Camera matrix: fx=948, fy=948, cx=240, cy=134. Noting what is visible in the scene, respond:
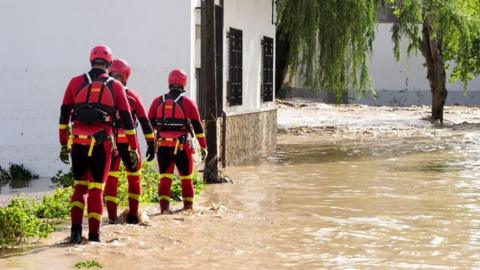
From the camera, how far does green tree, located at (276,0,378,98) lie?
22.1 meters

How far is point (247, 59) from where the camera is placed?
18.6 m

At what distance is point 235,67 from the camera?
17641 mm

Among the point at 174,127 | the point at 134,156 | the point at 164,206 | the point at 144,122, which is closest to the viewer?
the point at 134,156

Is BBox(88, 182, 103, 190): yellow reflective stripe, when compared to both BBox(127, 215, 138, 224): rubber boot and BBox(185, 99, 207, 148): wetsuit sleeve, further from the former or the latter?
BBox(185, 99, 207, 148): wetsuit sleeve

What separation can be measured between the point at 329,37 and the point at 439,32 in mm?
8548

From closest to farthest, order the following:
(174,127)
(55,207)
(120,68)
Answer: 1. (120,68)
2. (55,207)
3. (174,127)

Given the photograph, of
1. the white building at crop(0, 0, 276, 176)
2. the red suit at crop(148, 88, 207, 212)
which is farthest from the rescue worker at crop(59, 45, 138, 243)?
the white building at crop(0, 0, 276, 176)

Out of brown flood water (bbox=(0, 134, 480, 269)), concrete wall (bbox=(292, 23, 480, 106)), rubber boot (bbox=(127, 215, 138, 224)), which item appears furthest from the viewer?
concrete wall (bbox=(292, 23, 480, 106))

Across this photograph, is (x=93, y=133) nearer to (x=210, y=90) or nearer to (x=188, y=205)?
(x=188, y=205)

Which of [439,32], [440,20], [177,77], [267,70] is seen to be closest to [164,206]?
[177,77]

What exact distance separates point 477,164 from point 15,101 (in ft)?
29.7

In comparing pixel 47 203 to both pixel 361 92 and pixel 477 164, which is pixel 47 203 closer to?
pixel 477 164

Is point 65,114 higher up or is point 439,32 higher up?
point 439,32

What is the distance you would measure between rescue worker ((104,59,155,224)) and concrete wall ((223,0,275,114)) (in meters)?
6.78
